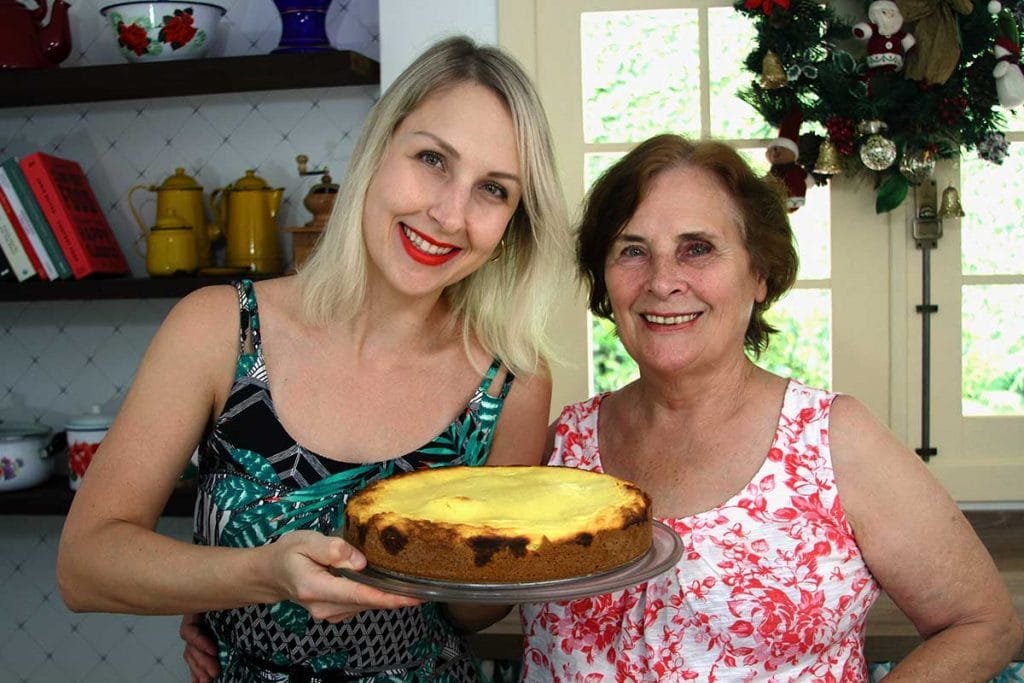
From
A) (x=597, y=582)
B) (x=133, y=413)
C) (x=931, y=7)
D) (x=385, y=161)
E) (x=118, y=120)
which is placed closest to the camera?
(x=597, y=582)

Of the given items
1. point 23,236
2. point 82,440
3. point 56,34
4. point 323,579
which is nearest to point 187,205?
point 23,236

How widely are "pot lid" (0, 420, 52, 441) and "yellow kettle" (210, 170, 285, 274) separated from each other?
0.61m

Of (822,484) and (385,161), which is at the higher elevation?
(385,161)

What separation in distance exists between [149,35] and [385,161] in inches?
48.0

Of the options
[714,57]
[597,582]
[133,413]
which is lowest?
[597,582]

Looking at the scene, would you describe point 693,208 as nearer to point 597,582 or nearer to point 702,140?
point 702,140

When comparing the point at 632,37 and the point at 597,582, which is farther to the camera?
the point at 632,37

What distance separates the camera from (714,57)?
2527 mm

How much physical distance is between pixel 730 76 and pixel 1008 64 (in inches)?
24.0

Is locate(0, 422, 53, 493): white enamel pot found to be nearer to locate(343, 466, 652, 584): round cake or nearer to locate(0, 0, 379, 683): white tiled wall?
locate(0, 0, 379, 683): white tiled wall

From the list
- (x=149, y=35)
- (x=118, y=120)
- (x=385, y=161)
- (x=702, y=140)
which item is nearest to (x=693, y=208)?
(x=702, y=140)

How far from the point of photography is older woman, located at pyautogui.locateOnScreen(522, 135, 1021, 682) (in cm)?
134

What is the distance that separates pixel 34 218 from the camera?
2.48 meters

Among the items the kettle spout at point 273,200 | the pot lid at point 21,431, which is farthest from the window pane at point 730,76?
the pot lid at point 21,431
